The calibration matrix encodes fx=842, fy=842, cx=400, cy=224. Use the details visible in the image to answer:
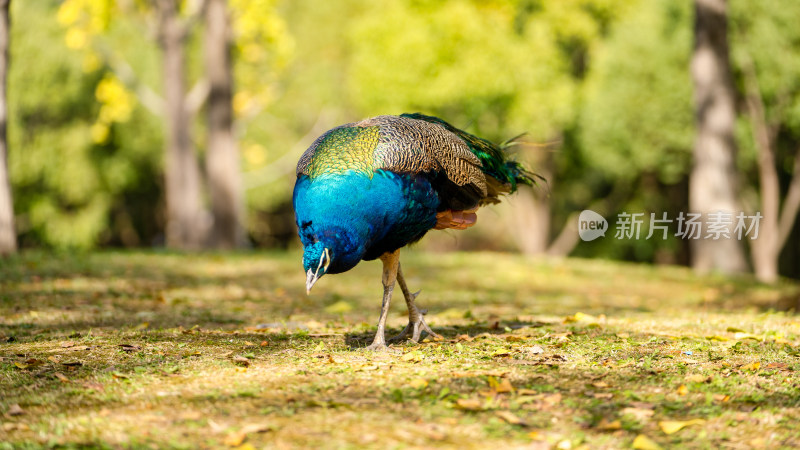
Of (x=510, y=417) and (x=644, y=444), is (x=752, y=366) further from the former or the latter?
(x=510, y=417)

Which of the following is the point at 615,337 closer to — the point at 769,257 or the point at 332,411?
the point at 332,411

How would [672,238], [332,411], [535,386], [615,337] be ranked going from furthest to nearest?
[672,238] → [615,337] → [535,386] → [332,411]

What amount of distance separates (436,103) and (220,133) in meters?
8.57

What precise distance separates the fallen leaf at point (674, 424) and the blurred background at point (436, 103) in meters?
10.0

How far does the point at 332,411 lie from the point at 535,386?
1.18m

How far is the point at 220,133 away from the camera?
17.7m

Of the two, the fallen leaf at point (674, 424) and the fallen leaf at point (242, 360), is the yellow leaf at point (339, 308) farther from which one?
the fallen leaf at point (674, 424)

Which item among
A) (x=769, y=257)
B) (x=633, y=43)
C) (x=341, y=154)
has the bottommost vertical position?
(x=769, y=257)

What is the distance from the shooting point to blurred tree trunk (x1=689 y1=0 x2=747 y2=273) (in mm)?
14844

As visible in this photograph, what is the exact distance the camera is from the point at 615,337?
6242 millimetres

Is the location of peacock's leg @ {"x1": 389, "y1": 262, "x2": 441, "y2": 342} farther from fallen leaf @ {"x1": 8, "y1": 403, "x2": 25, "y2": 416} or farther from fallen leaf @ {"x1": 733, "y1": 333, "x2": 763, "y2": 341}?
fallen leaf @ {"x1": 8, "y1": 403, "x2": 25, "y2": 416}

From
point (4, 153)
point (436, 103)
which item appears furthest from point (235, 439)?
point (436, 103)

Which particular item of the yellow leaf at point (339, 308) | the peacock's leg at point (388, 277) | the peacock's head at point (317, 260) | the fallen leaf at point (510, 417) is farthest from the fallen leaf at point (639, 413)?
the yellow leaf at point (339, 308)

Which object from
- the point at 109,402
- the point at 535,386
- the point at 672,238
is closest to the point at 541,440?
the point at 535,386
